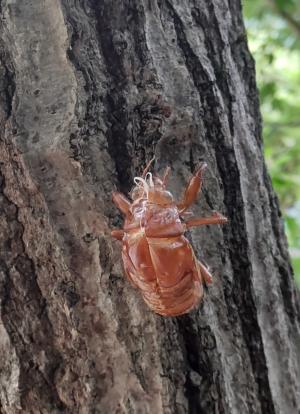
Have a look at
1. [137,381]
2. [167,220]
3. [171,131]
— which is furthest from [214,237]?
[137,381]

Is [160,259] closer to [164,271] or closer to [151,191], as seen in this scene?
[164,271]

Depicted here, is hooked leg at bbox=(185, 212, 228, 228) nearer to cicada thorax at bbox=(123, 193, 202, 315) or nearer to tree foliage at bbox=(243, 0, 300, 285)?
cicada thorax at bbox=(123, 193, 202, 315)

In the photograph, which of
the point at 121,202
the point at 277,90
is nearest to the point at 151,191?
the point at 121,202

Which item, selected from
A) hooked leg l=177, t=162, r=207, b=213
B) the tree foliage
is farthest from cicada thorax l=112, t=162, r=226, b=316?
the tree foliage

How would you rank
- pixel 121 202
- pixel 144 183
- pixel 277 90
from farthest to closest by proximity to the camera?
pixel 277 90 → pixel 144 183 → pixel 121 202

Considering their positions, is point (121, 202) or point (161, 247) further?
point (161, 247)

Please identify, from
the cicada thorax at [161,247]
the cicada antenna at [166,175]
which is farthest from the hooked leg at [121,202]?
the cicada antenna at [166,175]
